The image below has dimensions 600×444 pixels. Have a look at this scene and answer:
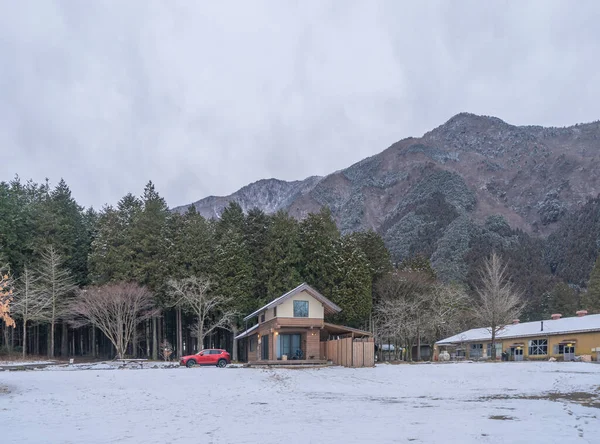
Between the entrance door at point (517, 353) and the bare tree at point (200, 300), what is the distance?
25853 millimetres

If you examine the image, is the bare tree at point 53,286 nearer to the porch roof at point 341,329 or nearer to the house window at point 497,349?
the porch roof at point 341,329

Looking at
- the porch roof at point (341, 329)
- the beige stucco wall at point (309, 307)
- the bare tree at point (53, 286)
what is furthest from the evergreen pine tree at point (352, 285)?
the bare tree at point (53, 286)

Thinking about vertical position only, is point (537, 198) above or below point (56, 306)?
above

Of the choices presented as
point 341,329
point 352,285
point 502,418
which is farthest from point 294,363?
point 502,418

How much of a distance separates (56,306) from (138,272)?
333 inches

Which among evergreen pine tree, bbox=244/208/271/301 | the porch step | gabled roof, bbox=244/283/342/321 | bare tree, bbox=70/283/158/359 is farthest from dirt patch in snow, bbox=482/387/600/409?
bare tree, bbox=70/283/158/359

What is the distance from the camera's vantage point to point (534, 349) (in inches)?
1802

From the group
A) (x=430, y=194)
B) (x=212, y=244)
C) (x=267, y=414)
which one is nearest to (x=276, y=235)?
(x=212, y=244)

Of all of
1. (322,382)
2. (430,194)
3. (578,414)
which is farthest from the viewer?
(430,194)

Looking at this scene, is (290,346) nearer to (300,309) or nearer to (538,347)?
(300,309)

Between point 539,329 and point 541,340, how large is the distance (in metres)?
1.19

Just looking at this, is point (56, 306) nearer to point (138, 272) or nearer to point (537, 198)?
point (138, 272)

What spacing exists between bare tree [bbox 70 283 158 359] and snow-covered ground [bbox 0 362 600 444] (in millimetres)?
18629

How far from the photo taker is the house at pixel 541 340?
41.0m
